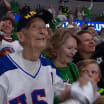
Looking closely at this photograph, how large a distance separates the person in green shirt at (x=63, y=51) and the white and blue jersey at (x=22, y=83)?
0.50 meters

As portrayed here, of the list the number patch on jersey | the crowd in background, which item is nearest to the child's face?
the crowd in background

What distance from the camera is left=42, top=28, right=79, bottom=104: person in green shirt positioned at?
2.29 m

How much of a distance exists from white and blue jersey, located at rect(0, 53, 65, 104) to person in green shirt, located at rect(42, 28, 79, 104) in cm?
50

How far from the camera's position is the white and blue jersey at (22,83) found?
5.31 ft

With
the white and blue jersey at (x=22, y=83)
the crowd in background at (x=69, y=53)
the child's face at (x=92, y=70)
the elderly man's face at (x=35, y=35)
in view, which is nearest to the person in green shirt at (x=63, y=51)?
the crowd in background at (x=69, y=53)

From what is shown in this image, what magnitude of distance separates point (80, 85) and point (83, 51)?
1590 mm

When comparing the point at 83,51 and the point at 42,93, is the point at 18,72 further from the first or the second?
the point at 83,51

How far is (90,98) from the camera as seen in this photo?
1.38 meters

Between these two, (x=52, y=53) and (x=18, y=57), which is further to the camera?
(x=52, y=53)

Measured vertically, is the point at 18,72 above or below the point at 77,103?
above

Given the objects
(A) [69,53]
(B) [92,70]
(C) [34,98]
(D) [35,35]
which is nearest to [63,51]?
(A) [69,53]

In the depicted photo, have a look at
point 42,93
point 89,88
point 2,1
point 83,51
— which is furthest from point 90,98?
point 2,1

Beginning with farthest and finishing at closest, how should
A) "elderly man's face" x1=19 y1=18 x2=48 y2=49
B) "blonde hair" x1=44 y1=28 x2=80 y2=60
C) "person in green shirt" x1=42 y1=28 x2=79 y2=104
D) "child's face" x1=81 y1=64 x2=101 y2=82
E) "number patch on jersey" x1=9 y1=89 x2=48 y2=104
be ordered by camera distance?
"blonde hair" x1=44 y1=28 x2=80 y2=60, "person in green shirt" x1=42 y1=28 x2=79 y2=104, "child's face" x1=81 y1=64 x2=101 y2=82, "elderly man's face" x1=19 y1=18 x2=48 y2=49, "number patch on jersey" x1=9 y1=89 x2=48 y2=104

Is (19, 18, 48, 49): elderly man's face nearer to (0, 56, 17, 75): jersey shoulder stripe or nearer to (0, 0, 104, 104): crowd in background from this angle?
(0, 0, 104, 104): crowd in background
